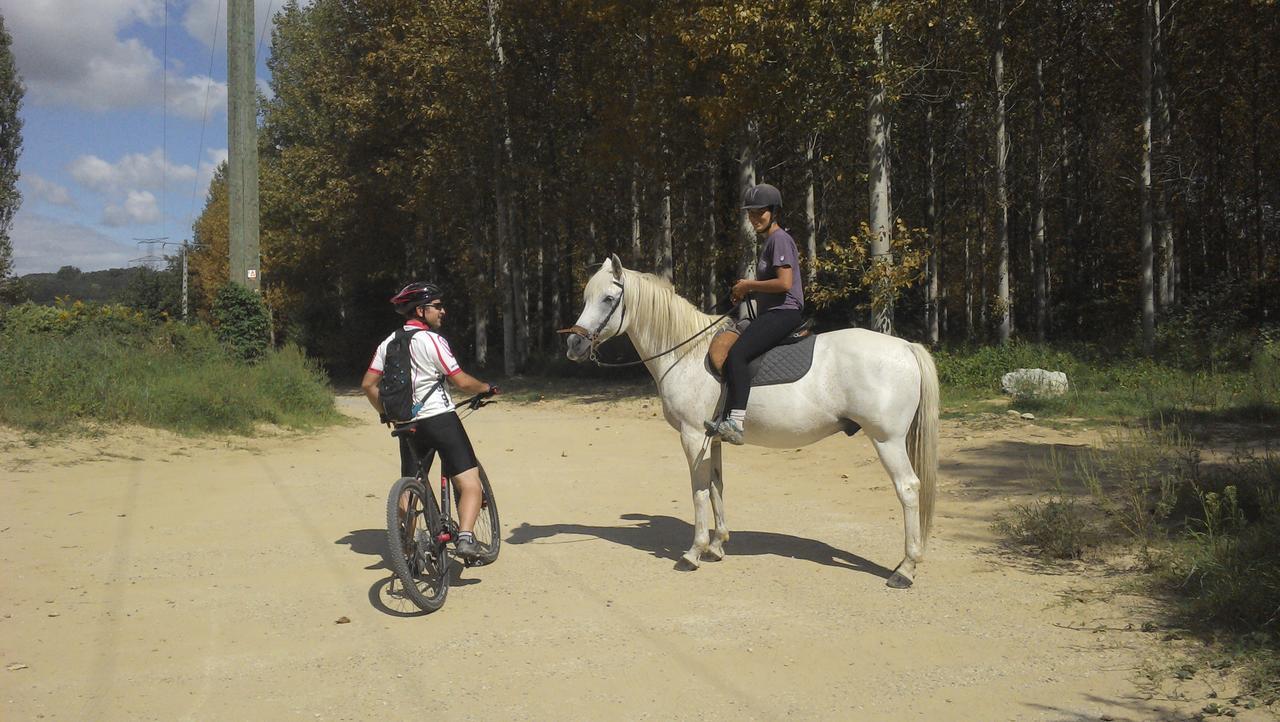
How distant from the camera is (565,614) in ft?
18.7

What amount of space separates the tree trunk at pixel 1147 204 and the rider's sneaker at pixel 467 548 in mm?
16419

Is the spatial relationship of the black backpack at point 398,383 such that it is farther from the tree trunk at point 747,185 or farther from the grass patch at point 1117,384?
the tree trunk at point 747,185

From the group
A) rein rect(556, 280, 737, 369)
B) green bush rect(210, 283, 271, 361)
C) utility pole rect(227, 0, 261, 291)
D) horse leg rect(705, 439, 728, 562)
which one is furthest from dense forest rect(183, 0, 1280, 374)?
rein rect(556, 280, 737, 369)

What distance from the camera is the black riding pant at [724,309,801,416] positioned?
260 inches

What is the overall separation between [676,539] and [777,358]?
6.68ft

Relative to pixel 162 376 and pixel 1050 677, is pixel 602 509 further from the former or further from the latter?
pixel 162 376

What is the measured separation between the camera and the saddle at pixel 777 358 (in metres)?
6.64

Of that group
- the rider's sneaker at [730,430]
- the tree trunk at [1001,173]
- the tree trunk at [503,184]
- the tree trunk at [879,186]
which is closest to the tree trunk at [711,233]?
the tree trunk at [503,184]

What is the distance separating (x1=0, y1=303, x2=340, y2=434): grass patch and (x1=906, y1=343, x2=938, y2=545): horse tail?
1033 centimetres

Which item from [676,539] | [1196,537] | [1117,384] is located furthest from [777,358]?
[1117,384]

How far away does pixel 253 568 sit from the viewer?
22.5ft

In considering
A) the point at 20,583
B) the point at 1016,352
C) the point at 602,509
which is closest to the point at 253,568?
the point at 20,583

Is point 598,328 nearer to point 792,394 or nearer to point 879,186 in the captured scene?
point 792,394

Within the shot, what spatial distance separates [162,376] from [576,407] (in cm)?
816
